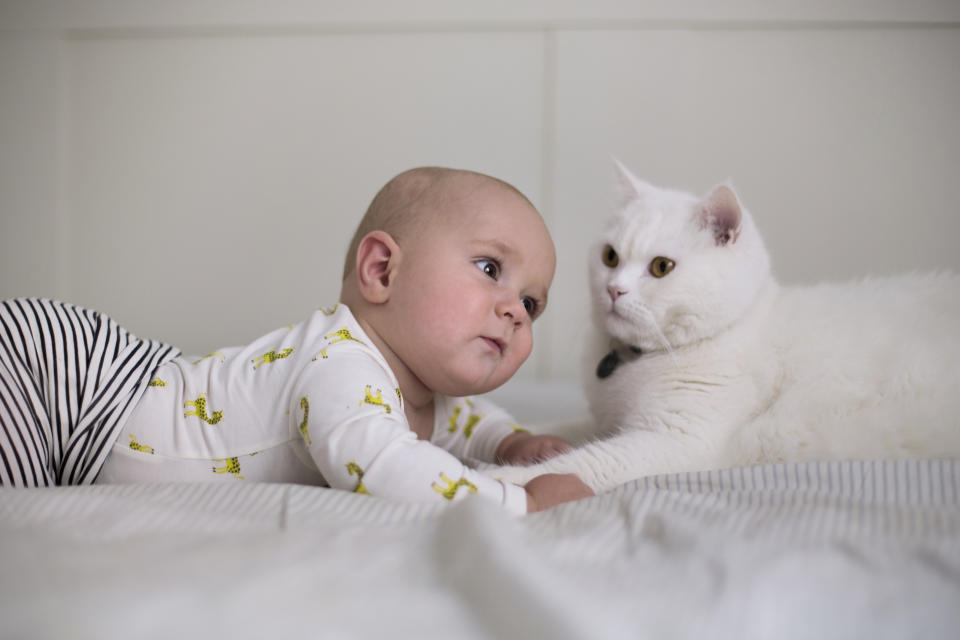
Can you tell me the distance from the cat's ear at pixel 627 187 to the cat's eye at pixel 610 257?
0.13 meters

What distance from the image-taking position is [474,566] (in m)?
0.55

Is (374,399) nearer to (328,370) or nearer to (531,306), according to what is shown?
(328,370)

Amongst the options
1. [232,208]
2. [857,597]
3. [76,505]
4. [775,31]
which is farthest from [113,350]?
[775,31]

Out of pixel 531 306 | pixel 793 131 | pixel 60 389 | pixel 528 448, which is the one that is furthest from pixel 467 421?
pixel 793 131

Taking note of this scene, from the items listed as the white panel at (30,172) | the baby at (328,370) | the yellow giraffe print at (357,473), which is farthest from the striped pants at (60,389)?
the white panel at (30,172)

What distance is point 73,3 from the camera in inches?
93.7

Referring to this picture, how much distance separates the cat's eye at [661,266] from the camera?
1.24 metres

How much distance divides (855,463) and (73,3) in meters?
2.65

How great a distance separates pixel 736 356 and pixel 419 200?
60 centimetres

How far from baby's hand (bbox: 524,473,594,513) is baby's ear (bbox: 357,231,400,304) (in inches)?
13.8

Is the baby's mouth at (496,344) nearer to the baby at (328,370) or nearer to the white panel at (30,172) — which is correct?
the baby at (328,370)

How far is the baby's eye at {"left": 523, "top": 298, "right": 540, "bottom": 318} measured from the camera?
1140 millimetres

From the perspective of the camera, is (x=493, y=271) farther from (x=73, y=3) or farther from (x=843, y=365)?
(x=73, y=3)

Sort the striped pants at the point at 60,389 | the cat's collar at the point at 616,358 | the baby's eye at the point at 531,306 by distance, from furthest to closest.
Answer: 1. the cat's collar at the point at 616,358
2. the baby's eye at the point at 531,306
3. the striped pants at the point at 60,389
